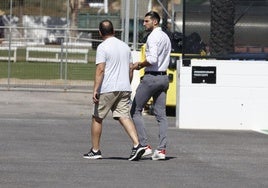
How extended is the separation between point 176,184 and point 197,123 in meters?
6.48

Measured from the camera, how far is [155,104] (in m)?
13.1

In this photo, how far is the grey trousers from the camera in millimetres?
12898

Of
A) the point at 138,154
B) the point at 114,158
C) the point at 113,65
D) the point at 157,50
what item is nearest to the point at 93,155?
the point at 114,158

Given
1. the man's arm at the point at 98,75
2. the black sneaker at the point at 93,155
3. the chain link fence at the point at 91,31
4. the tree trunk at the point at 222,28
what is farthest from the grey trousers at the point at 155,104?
the tree trunk at the point at 222,28

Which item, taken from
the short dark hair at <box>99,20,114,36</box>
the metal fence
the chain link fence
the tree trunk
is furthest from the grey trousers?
the metal fence

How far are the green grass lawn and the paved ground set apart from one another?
9.01 meters

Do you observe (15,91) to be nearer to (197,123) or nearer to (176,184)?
(197,123)

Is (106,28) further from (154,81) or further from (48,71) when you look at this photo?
(48,71)

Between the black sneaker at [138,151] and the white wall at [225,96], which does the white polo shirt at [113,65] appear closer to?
the black sneaker at [138,151]

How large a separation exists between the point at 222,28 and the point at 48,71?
41.3 ft

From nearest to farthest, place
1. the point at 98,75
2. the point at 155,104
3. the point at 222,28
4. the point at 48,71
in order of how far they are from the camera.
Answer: the point at 98,75 < the point at 155,104 < the point at 222,28 < the point at 48,71

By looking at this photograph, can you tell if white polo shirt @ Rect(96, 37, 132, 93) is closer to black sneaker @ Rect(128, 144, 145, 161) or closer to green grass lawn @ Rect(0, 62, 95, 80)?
black sneaker @ Rect(128, 144, 145, 161)

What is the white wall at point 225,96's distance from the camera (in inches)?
672

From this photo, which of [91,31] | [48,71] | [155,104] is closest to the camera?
[155,104]
